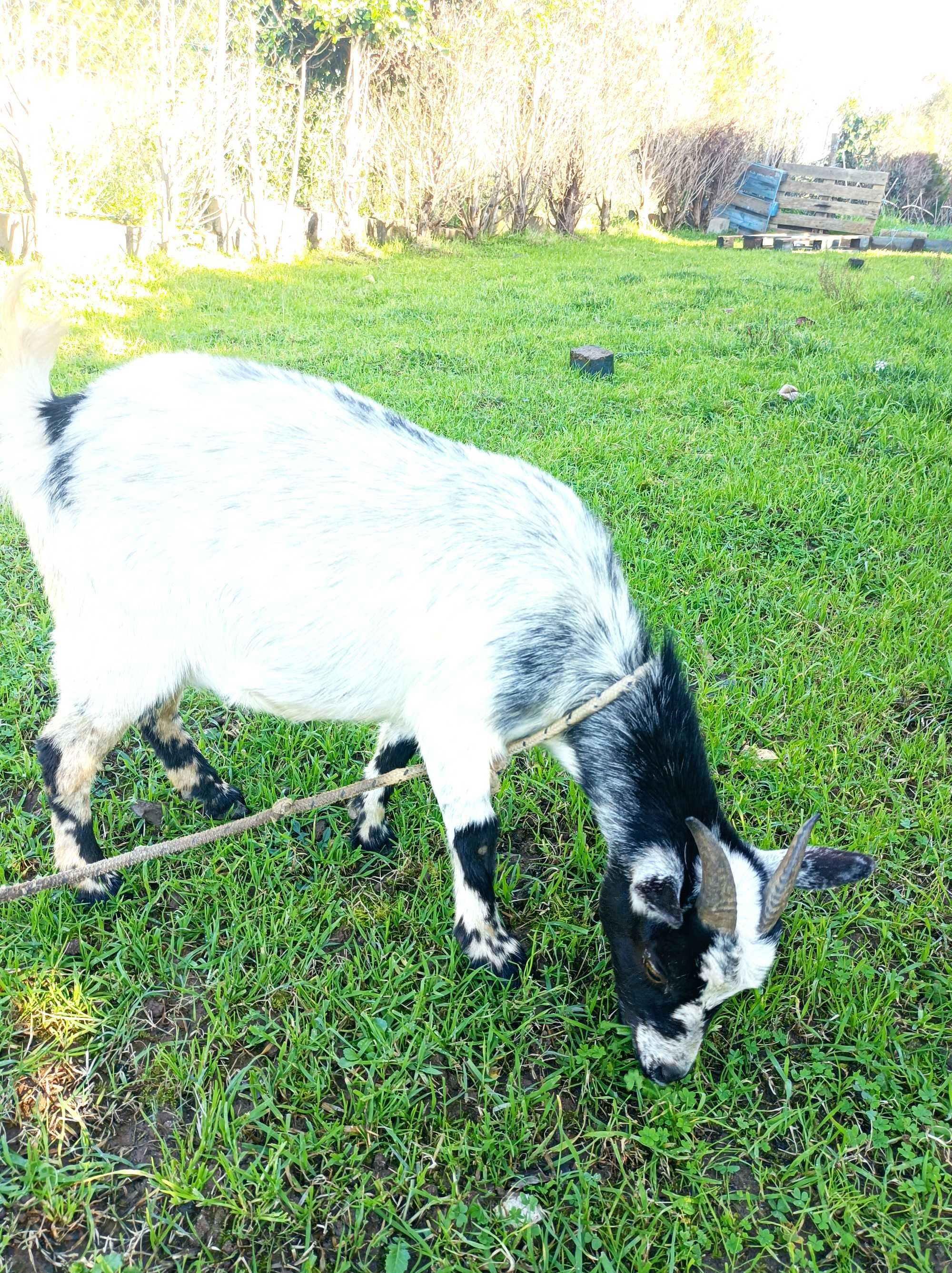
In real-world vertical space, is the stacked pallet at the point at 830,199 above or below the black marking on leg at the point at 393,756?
above

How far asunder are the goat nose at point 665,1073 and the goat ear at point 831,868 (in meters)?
0.53

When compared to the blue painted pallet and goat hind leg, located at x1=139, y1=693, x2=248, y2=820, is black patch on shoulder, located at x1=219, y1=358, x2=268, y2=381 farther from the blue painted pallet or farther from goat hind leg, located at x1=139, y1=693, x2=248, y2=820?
the blue painted pallet

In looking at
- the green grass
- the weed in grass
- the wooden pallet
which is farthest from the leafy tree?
the green grass

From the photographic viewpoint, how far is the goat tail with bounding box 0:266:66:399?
2.29m

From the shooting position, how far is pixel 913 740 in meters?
3.06

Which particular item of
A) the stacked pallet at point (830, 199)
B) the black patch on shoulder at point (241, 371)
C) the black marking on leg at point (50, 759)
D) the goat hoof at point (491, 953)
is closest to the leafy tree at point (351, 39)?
the stacked pallet at point (830, 199)

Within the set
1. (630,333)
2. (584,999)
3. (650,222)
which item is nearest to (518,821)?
(584,999)

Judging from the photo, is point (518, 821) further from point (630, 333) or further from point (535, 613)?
point (630, 333)

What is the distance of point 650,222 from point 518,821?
2016 cm

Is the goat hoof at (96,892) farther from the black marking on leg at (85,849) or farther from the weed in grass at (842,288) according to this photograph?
the weed in grass at (842,288)

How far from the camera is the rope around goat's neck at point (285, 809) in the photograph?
187 centimetres

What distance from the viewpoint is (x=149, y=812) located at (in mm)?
2721

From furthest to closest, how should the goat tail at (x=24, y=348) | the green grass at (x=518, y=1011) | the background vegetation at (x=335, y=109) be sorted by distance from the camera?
the background vegetation at (x=335, y=109) → the goat tail at (x=24, y=348) → the green grass at (x=518, y=1011)

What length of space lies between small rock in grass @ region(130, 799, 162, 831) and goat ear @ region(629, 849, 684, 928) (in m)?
1.61
